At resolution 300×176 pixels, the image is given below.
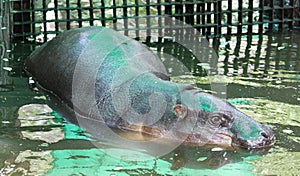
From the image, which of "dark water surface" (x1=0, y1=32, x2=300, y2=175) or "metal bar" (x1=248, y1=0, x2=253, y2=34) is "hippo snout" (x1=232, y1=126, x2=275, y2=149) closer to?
"dark water surface" (x1=0, y1=32, x2=300, y2=175)

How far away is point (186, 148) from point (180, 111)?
322 mm

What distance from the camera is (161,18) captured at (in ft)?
30.3

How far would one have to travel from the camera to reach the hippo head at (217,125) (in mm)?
5305

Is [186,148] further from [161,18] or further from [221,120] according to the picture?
[161,18]

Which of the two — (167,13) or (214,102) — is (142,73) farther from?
(167,13)

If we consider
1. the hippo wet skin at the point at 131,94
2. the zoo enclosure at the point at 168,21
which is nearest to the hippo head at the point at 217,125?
the hippo wet skin at the point at 131,94

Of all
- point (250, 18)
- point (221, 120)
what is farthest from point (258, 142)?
point (250, 18)

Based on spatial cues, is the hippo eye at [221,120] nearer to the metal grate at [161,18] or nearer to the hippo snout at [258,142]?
the hippo snout at [258,142]

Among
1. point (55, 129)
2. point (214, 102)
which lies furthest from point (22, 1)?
point (214, 102)

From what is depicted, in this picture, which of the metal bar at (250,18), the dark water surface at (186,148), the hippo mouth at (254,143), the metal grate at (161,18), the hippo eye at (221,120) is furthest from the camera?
the metal bar at (250,18)

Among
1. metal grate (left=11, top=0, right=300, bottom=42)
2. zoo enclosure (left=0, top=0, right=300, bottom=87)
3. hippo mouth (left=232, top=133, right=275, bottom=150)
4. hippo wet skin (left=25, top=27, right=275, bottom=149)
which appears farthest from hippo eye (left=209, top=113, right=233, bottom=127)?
metal grate (left=11, top=0, right=300, bottom=42)

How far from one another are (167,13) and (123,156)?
446 cm

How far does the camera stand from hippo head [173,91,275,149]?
5.30 m

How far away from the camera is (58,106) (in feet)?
21.1
